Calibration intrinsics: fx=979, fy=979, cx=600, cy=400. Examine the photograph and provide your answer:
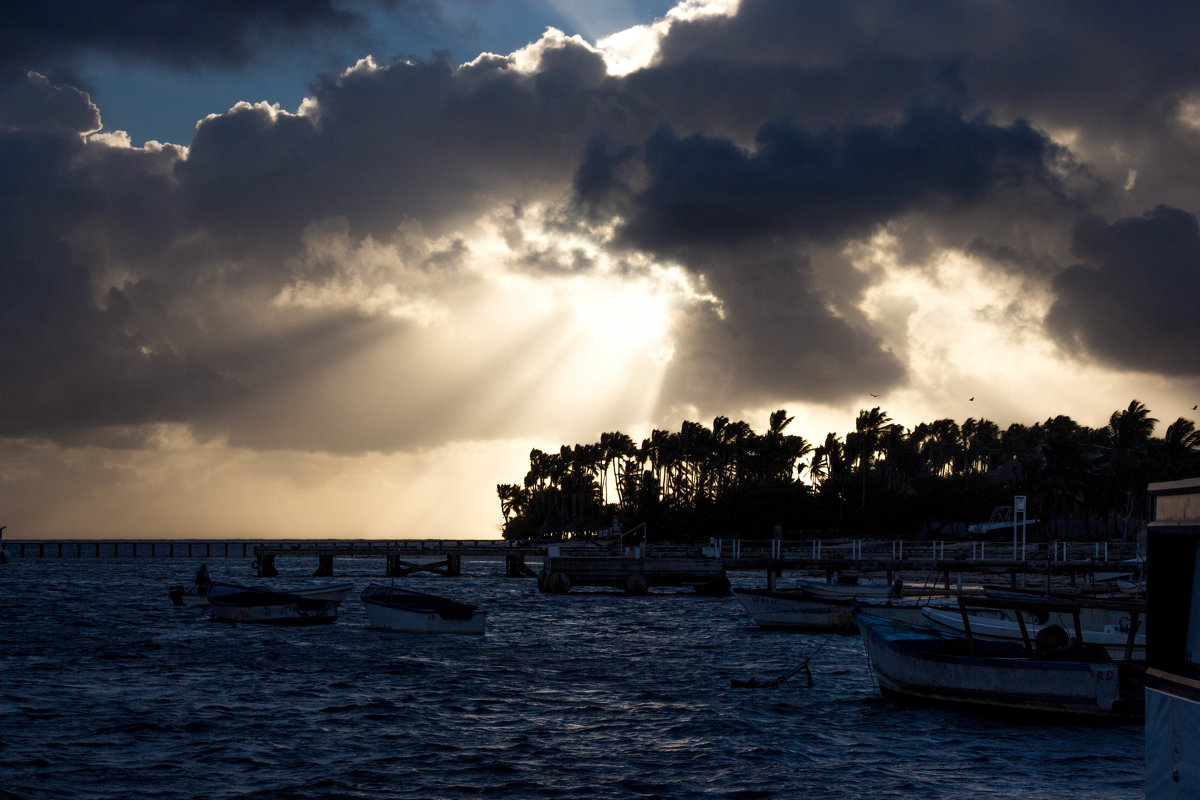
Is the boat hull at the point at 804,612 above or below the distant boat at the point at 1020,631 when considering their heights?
below

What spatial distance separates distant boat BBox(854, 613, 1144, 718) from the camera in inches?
933

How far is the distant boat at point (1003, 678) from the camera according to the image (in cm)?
2370

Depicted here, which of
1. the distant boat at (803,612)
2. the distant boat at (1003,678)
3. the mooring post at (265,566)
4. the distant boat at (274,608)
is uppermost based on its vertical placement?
the distant boat at (1003,678)

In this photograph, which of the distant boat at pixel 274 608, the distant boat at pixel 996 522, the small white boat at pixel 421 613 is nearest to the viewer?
the small white boat at pixel 421 613

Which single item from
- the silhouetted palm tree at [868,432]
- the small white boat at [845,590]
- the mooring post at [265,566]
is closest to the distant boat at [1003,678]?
the small white boat at [845,590]

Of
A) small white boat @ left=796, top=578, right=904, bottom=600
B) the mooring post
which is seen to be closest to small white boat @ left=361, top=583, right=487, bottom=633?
small white boat @ left=796, top=578, right=904, bottom=600

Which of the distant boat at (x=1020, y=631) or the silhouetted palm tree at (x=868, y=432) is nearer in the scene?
the distant boat at (x=1020, y=631)

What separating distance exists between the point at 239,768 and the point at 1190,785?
17164mm

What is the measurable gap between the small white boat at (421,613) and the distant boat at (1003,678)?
21401 millimetres

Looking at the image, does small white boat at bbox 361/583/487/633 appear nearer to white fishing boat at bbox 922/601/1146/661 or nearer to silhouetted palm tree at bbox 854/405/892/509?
white fishing boat at bbox 922/601/1146/661

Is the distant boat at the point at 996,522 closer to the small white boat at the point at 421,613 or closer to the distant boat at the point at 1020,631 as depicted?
the distant boat at the point at 1020,631

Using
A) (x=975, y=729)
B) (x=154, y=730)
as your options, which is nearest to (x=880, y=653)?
(x=975, y=729)

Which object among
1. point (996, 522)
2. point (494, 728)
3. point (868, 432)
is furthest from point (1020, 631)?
point (868, 432)

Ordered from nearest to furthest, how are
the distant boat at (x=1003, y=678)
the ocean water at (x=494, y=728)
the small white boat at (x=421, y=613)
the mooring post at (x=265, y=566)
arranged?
the ocean water at (x=494, y=728) < the distant boat at (x=1003, y=678) < the small white boat at (x=421, y=613) < the mooring post at (x=265, y=566)
